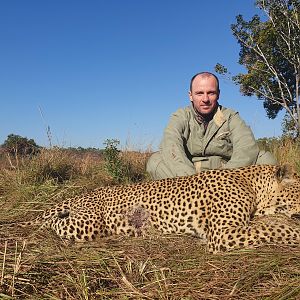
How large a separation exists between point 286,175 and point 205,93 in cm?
217

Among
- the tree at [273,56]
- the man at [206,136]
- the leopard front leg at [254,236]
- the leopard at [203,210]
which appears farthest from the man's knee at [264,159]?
the tree at [273,56]

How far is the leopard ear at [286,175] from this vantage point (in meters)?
4.36

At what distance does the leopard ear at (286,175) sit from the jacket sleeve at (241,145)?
52.9 inches

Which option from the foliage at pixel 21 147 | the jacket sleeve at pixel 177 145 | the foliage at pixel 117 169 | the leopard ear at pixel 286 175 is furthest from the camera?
the foliage at pixel 21 147

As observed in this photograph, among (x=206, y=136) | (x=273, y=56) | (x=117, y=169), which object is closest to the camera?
(x=206, y=136)

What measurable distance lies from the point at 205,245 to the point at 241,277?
122 cm

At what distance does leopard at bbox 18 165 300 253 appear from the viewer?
4.00 m

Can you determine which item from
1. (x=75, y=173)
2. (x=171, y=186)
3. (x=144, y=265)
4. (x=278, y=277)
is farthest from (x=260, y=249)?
(x=75, y=173)

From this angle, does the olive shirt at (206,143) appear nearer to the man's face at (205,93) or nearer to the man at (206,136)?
the man at (206,136)

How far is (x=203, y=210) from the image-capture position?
4445 mm

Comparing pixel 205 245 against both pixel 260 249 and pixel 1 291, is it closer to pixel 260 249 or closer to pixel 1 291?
pixel 260 249

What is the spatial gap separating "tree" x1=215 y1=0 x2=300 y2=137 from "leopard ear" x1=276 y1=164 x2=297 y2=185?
1671 centimetres

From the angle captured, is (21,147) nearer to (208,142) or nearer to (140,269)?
(208,142)

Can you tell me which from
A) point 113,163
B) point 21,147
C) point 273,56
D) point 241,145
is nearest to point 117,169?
point 113,163
